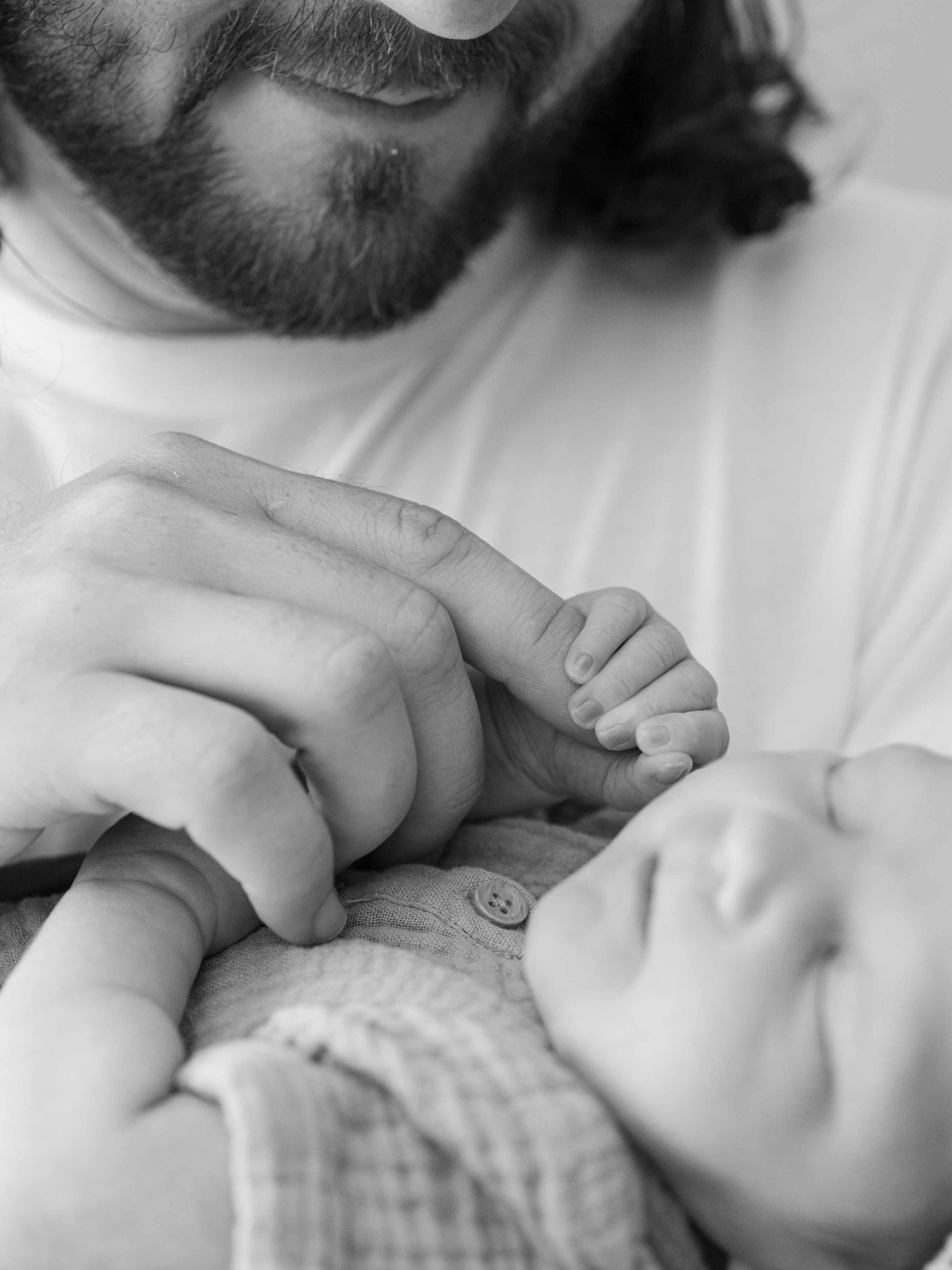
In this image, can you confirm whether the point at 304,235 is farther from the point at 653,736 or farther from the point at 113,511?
the point at 653,736

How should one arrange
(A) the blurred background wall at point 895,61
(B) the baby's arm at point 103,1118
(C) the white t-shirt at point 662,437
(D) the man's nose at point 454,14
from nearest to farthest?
(B) the baby's arm at point 103,1118, (D) the man's nose at point 454,14, (C) the white t-shirt at point 662,437, (A) the blurred background wall at point 895,61

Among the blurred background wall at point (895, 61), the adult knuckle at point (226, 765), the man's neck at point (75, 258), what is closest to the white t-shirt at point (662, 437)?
the man's neck at point (75, 258)

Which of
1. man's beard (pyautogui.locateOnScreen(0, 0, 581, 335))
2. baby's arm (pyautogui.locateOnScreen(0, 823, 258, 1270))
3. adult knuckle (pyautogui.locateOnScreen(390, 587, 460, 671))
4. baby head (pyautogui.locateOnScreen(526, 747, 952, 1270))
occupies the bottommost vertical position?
baby's arm (pyautogui.locateOnScreen(0, 823, 258, 1270))

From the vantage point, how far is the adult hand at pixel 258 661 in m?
0.71

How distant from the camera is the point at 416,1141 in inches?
26.3

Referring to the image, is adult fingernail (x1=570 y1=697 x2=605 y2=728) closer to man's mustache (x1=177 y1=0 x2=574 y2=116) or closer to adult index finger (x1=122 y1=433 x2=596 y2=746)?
adult index finger (x1=122 y1=433 x2=596 y2=746)

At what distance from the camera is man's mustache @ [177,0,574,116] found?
105cm

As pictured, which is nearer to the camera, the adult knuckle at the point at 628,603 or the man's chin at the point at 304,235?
the adult knuckle at the point at 628,603

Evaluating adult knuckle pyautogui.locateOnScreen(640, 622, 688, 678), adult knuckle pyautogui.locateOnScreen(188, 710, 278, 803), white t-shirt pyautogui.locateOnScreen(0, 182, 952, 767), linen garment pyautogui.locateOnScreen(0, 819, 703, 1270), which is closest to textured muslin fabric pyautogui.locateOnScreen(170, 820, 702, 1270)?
linen garment pyautogui.locateOnScreen(0, 819, 703, 1270)

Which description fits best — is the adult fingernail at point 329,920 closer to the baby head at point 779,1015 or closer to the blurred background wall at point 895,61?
the baby head at point 779,1015

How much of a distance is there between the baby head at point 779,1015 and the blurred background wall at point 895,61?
2097 mm

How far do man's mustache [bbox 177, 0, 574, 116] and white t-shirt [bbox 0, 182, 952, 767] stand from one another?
24 cm

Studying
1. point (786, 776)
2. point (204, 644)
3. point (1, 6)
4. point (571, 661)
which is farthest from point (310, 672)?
point (1, 6)

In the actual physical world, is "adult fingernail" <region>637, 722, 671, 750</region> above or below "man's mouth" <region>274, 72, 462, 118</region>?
below
